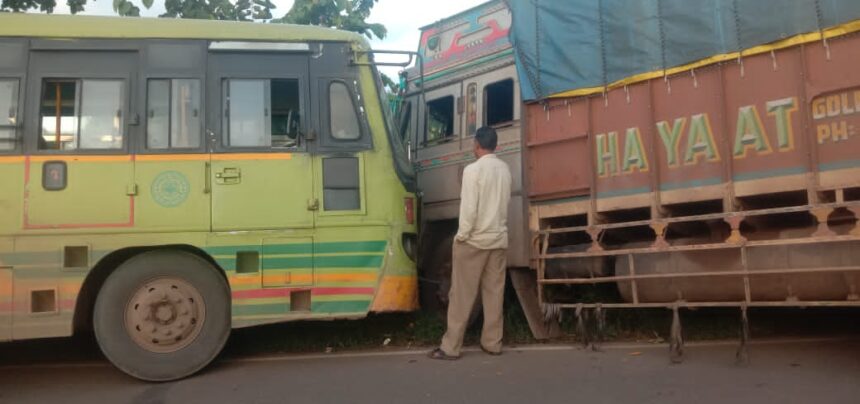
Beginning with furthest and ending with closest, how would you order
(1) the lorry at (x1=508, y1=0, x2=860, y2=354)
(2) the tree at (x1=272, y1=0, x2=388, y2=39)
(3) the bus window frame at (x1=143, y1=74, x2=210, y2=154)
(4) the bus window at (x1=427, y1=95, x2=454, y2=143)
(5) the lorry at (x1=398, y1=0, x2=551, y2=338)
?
(2) the tree at (x1=272, y1=0, x2=388, y2=39) → (4) the bus window at (x1=427, y1=95, x2=454, y2=143) → (5) the lorry at (x1=398, y1=0, x2=551, y2=338) → (3) the bus window frame at (x1=143, y1=74, x2=210, y2=154) → (1) the lorry at (x1=508, y1=0, x2=860, y2=354)

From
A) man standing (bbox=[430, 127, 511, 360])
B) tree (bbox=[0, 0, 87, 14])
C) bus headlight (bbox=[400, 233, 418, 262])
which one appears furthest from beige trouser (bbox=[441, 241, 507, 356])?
tree (bbox=[0, 0, 87, 14])

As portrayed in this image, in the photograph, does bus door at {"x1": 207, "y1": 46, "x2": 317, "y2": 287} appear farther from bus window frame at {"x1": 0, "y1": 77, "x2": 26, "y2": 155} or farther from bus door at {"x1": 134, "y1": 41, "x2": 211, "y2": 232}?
bus window frame at {"x1": 0, "y1": 77, "x2": 26, "y2": 155}

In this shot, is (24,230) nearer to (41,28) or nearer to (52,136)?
(52,136)

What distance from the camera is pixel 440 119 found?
734 centimetres

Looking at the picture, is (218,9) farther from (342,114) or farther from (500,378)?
(500,378)

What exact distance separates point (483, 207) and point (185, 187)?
7.63 ft

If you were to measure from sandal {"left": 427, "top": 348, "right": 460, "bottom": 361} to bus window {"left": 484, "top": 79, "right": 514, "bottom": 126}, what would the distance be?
235cm

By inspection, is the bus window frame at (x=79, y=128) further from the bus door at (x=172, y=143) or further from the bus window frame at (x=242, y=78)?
the bus window frame at (x=242, y=78)

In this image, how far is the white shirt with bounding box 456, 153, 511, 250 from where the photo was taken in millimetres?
5293

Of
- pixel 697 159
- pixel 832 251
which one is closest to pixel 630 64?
pixel 697 159

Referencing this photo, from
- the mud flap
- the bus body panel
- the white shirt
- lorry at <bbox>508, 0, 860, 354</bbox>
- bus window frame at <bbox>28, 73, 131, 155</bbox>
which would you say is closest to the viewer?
lorry at <bbox>508, 0, 860, 354</bbox>

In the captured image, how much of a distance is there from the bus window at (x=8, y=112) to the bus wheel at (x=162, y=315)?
1224mm

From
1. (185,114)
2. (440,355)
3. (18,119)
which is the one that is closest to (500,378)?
(440,355)

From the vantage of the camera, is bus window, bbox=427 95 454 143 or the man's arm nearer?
the man's arm
